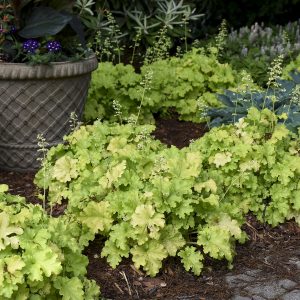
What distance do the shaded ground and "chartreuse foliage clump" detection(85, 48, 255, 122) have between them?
6.34ft

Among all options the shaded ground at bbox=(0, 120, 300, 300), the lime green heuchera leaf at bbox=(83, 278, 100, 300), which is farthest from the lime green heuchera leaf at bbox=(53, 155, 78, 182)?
the lime green heuchera leaf at bbox=(83, 278, 100, 300)

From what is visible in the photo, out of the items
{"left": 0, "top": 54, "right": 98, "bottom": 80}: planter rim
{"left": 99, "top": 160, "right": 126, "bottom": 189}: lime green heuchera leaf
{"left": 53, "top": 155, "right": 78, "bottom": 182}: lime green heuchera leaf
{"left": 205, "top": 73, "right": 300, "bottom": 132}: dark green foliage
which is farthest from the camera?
{"left": 205, "top": 73, "right": 300, "bottom": 132}: dark green foliage

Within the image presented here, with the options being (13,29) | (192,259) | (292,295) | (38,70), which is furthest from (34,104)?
(292,295)

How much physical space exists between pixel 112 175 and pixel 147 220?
44 cm

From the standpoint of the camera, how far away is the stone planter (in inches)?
177

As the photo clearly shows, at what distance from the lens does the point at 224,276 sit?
137 inches

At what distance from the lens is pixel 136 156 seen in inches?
150

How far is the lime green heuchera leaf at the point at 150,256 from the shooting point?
333 cm

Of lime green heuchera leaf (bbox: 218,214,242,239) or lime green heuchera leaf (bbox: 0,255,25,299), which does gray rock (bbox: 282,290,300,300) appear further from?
lime green heuchera leaf (bbox: 0,255,25,299)

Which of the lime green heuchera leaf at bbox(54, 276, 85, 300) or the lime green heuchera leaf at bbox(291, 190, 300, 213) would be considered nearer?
the lime green heuchera leaf at bbox(54, 276, 85, 300)

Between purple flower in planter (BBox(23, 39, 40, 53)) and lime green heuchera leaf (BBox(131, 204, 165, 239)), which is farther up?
purple flower in planter (BBox(23, 39, 40, 53))

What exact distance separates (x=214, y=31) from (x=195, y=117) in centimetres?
315

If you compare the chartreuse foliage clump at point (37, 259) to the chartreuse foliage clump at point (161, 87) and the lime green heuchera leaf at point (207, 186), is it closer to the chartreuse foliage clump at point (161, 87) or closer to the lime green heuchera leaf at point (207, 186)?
the lime green heuchera leaf at point (207, 186)

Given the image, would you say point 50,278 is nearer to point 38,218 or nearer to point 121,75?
point 38,218
